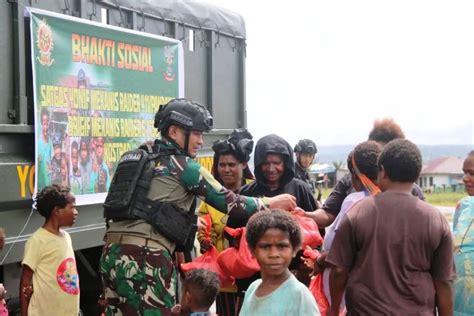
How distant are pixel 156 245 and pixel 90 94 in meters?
1.89

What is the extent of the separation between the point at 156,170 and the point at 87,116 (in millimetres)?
1668

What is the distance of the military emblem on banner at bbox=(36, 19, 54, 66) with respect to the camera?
16.3ft

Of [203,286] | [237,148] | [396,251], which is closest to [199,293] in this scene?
[203,286]

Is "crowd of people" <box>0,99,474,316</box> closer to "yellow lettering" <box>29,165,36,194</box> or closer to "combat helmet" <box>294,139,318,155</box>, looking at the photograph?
A: "yellow lettering" <box>29,165,36,194</box>

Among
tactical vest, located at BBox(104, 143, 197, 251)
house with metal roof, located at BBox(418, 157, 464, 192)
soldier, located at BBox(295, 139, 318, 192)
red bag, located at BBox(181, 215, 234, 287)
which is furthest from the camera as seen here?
house with metal roof, located at BBox(418, 157, 464, 192)

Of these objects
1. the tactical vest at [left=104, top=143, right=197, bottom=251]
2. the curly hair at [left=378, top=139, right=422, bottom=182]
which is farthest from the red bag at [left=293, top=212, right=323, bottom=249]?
the curly hair at [left=378, top=139, right=422, bottom=182]

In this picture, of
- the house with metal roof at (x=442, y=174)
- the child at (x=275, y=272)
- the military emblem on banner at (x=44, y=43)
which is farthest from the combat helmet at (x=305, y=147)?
the house with metal roof at (x=442, y=174)

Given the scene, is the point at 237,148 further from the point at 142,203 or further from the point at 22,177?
the point at 22,177

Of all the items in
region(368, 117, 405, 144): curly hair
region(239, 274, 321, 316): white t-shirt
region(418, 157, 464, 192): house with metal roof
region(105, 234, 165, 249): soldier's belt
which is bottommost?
region(418, 157, 464, 192): house with metal roof

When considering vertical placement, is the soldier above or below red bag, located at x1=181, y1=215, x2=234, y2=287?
above

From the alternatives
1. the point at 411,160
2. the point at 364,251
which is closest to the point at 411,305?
the point at 364,251

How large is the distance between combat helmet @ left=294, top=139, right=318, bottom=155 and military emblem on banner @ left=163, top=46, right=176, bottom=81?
249cm

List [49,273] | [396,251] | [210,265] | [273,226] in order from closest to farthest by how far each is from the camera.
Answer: [396,251] → [273,226] → [210,265] → [49,273]

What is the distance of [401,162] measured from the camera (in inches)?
127
